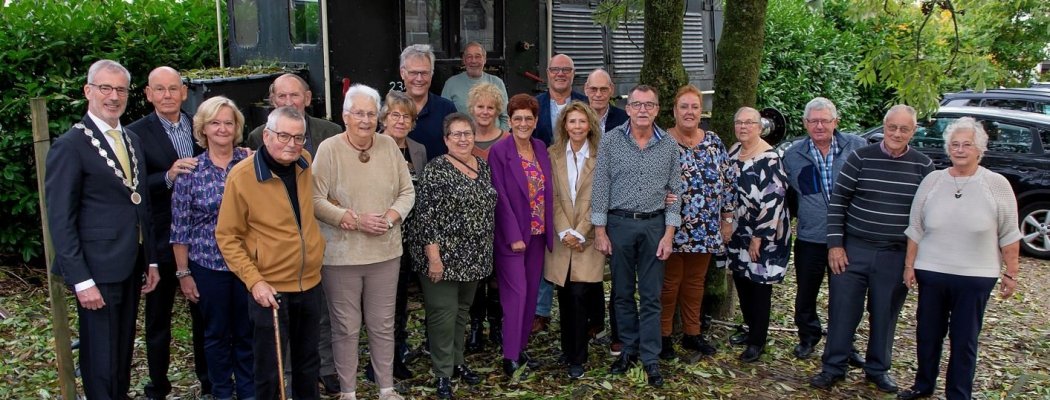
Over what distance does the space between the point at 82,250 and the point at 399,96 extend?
5.95 ft

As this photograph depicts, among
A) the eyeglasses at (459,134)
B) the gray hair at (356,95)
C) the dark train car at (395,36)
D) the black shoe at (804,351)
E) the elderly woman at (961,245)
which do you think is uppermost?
the dark train car at (395,36)

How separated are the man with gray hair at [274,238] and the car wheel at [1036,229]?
828 cm

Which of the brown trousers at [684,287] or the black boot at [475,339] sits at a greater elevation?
the brown trousers at [684,287]

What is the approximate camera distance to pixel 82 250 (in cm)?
400

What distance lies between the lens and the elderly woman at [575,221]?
17.0 ft

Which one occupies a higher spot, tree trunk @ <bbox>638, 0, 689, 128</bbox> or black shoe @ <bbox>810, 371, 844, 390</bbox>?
tree trunk @ <bbox>638, 0, 689, 128</bbox>

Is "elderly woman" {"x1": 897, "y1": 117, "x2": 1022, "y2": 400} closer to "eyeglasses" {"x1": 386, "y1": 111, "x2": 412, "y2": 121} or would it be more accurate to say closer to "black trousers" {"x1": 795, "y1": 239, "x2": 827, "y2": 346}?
"black trousers" {"x1": 795, "y1": 239, "x2": 827, "y2": 346}

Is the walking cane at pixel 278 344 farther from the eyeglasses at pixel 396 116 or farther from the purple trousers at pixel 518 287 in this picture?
the purple trousers at pixel 518 287

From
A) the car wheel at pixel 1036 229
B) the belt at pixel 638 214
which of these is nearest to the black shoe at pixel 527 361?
the belt at pixel 638 214

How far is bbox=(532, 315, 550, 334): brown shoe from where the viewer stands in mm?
6113

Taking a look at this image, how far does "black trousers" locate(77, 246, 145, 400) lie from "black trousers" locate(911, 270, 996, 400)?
422cm

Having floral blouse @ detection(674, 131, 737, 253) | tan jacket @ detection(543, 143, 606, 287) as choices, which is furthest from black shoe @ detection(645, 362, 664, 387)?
floral blouse @ detection(674, 131, 737, 253)

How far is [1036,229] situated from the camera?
9.39 m

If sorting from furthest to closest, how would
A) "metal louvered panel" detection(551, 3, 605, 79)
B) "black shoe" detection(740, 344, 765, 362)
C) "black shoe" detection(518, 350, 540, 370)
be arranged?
1. "metal louvered panel" detection(551, 3, 605, 79)
2. "black shoe" detection(740, 344, 765, 362)
3. "black shoe" detection(518, 350, 540, 370)
